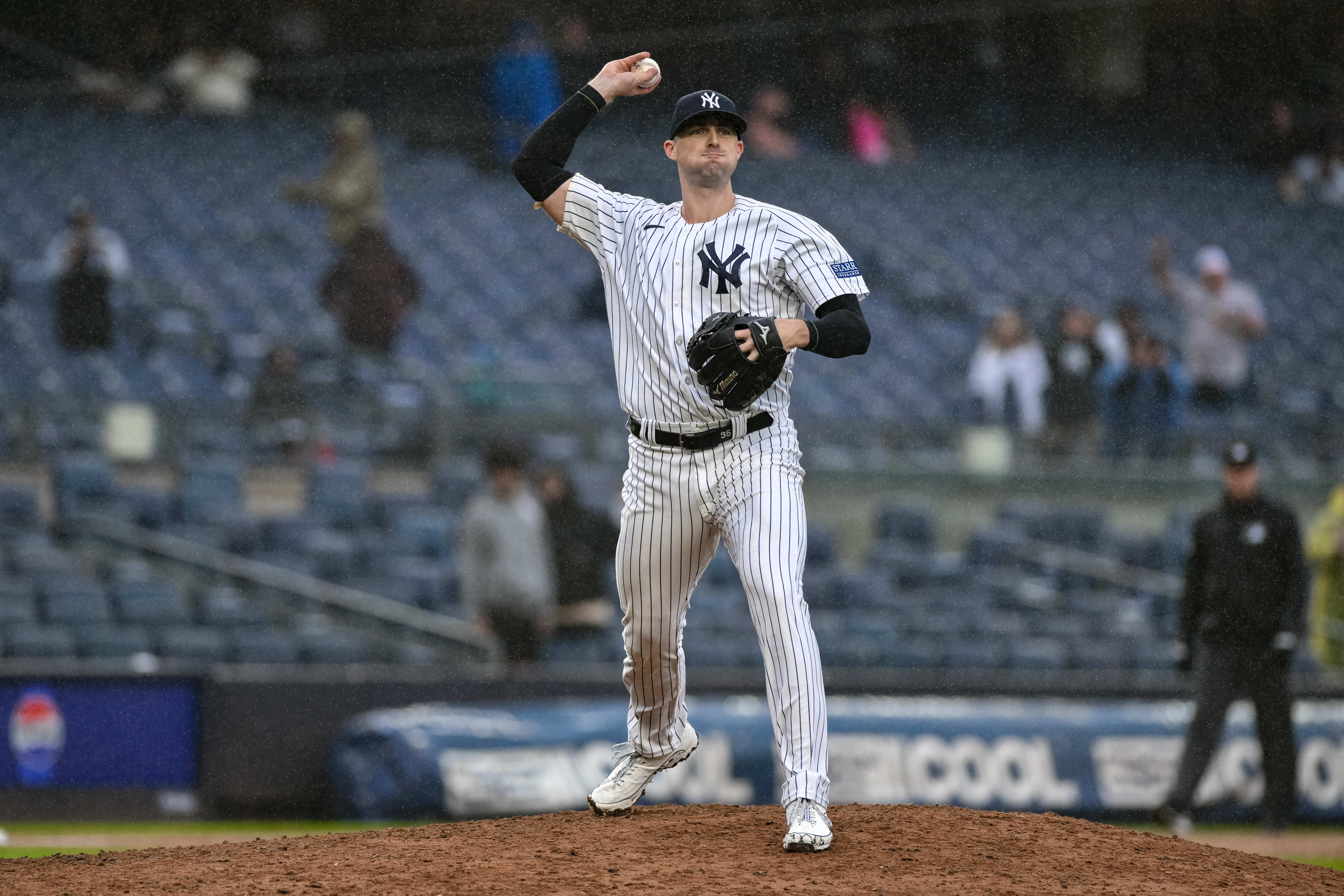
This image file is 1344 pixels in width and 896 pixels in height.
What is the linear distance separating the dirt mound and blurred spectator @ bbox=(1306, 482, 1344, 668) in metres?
4.51

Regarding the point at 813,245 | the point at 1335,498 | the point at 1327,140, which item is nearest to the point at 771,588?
the point at 813,245

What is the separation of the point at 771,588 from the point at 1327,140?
1431 centimetres

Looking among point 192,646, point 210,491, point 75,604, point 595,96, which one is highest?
point 595,96

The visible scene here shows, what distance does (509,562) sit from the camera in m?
7.66

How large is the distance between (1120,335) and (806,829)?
8576 millimetres

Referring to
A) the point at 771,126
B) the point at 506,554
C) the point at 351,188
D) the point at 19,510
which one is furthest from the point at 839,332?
the point at 771,126

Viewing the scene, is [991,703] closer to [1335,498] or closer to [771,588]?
[1335,498]

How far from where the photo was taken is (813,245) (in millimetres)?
3596

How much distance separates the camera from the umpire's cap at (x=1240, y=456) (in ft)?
22.0

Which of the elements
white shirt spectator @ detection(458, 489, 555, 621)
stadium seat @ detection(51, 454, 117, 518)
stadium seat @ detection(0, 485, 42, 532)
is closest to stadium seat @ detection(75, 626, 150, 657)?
stadium seat @ detection(0, 485, 42, 532)

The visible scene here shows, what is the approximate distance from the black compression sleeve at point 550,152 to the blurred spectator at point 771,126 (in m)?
9.96

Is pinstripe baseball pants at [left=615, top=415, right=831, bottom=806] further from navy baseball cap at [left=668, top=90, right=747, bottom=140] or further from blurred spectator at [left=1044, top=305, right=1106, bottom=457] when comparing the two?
blurred spectator at [left=1044, top=305, right=1106, bottom=457]

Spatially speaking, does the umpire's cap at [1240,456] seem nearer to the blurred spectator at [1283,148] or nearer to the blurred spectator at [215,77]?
the blurred spectator at [215,77]

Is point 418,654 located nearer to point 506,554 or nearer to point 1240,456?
point 506,554
